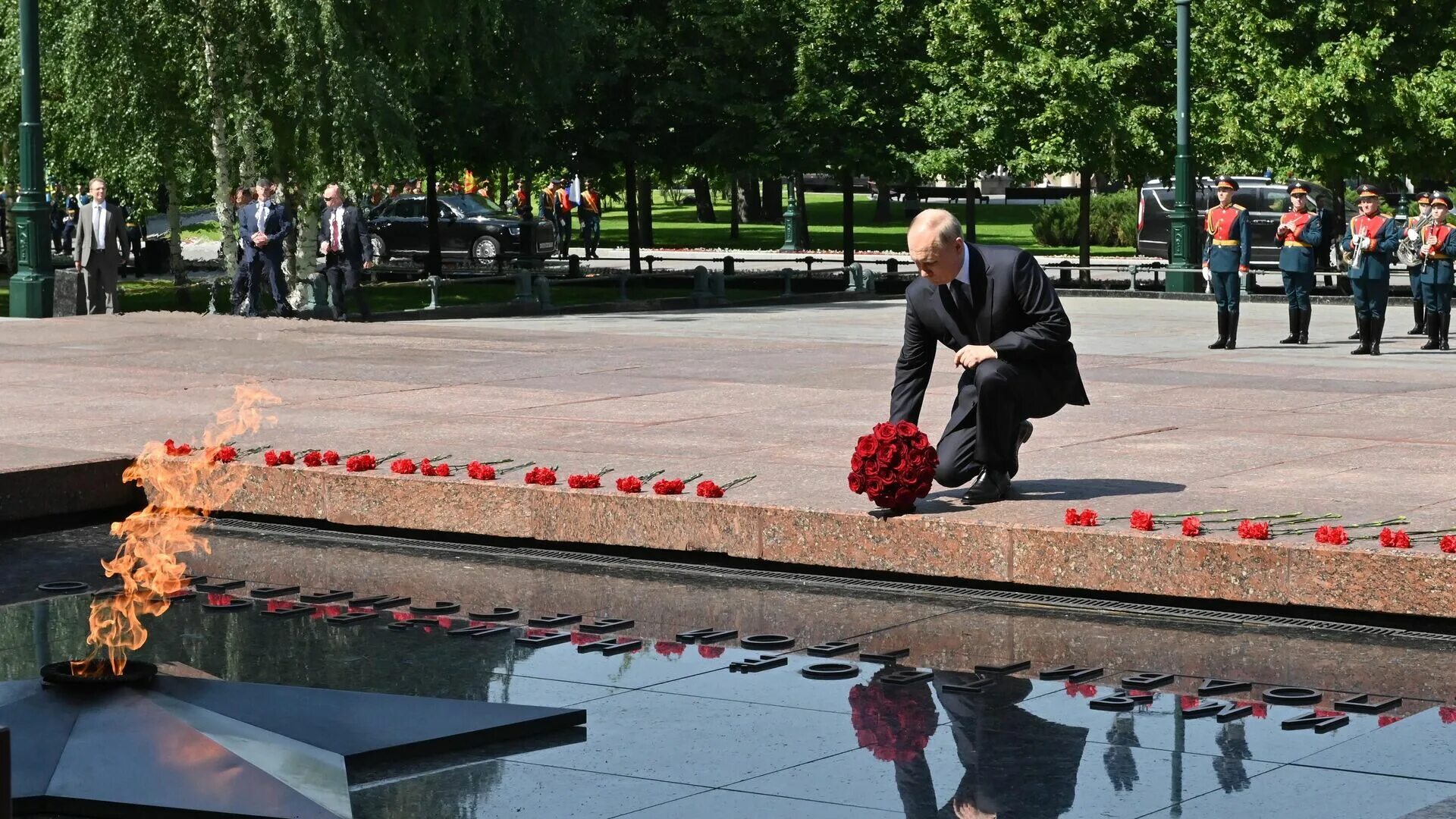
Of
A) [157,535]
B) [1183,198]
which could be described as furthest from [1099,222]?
[157,535]

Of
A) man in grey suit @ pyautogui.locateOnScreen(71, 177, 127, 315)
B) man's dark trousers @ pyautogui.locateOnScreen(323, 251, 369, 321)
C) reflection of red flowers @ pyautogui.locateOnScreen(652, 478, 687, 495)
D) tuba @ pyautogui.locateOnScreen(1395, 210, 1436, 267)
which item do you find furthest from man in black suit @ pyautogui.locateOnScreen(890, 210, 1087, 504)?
man in grey suit @ pyautogui.locateOnScreen(71, 177, 127, 315)

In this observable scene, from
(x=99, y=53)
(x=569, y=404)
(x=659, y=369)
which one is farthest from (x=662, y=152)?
(x=569, y=404)

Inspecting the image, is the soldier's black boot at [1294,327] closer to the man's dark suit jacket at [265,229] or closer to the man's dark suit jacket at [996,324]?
the man's dark suit jacket at [265,229]

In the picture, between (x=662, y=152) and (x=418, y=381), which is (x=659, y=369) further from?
(x=662, y=152)

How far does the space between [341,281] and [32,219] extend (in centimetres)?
353

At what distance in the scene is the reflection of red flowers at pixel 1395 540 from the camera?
7.19 m

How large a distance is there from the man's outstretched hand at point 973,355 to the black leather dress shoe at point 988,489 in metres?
0.61

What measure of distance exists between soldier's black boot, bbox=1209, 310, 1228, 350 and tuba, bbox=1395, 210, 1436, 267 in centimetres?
192

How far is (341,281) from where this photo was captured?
934 inches

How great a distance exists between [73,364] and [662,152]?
14.5 m

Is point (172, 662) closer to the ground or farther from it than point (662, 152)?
closer to the ground

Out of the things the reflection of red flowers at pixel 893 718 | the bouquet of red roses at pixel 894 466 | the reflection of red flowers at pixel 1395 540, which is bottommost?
the reflection of red flowers at pixel 893 718

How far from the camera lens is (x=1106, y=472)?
974 centimetres

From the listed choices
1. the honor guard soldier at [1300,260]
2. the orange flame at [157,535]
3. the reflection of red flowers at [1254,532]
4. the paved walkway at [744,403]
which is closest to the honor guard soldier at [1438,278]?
the paved walkway at [744,403]
